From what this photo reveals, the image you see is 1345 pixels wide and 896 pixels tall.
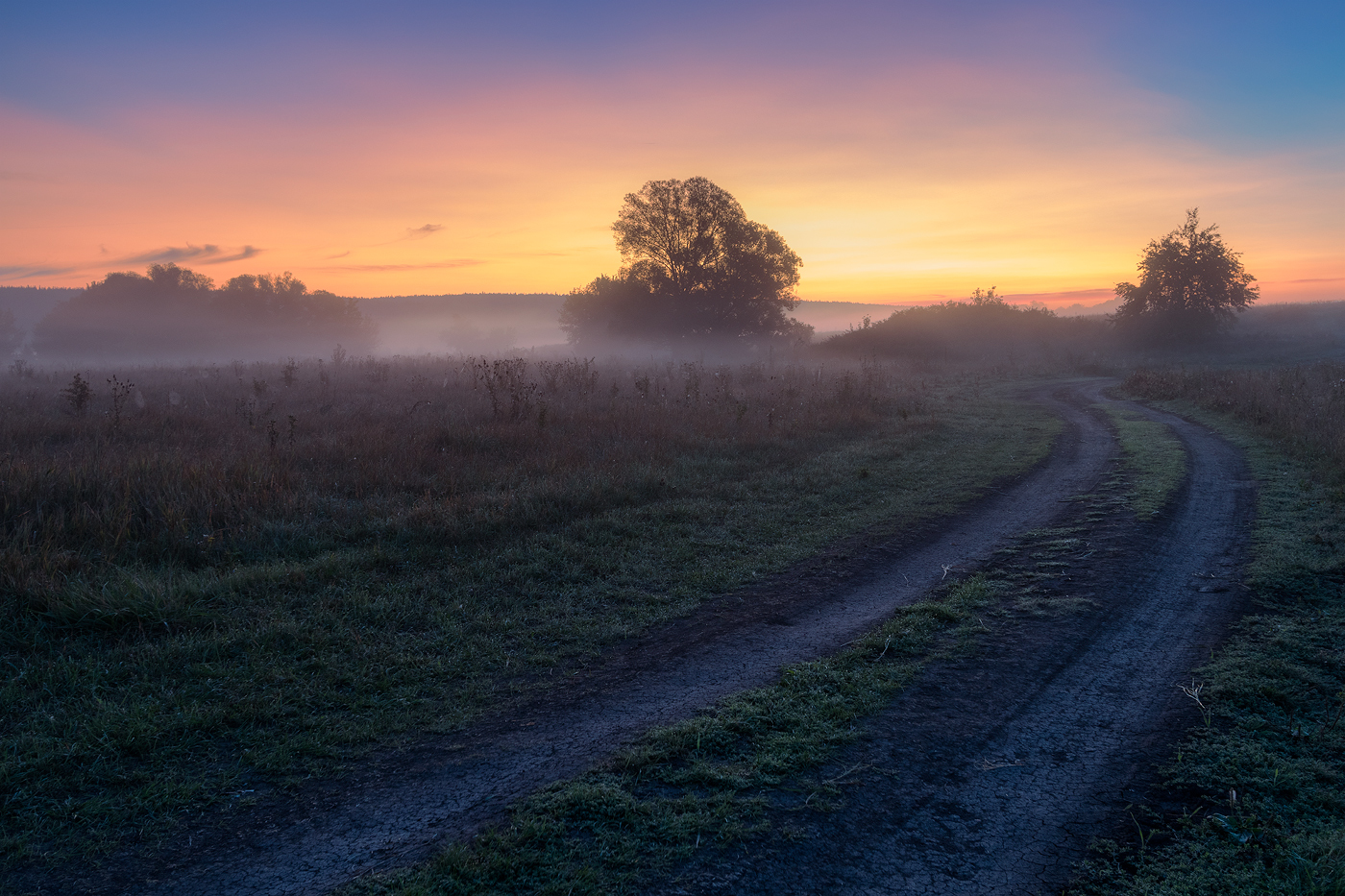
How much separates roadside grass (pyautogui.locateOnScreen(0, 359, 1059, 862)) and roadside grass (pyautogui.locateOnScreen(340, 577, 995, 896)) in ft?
4.30

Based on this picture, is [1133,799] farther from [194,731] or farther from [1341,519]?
[1341,519]

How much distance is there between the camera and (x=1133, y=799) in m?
3.56

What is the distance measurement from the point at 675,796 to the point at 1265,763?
3455 mm

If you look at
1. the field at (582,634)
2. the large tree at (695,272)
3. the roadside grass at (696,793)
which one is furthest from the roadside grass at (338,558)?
the large tree at (695,272)

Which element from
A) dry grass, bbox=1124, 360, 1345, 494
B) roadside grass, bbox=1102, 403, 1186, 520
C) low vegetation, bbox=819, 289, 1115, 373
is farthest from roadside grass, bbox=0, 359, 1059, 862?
low vegetation, bbox=819, 289, 1115, 373

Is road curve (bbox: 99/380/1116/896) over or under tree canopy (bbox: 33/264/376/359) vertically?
under

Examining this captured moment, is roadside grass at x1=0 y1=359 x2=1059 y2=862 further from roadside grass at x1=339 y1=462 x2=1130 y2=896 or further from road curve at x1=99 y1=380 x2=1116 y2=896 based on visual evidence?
roadside grass at x1=339 y1=462 x2=1130 y2=896

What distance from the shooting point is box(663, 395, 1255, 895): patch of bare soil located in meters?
3.11

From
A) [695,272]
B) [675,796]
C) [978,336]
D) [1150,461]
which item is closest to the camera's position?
[675,796]

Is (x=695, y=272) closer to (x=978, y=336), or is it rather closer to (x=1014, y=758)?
(x=978, y=336)

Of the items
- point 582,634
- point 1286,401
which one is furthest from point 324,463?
point 1286,401

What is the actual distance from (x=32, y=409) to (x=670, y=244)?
105 ft

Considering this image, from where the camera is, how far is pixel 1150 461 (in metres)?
12.4

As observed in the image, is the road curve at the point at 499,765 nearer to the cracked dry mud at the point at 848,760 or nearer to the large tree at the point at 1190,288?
the cracked dry mud at the point at 848,760
